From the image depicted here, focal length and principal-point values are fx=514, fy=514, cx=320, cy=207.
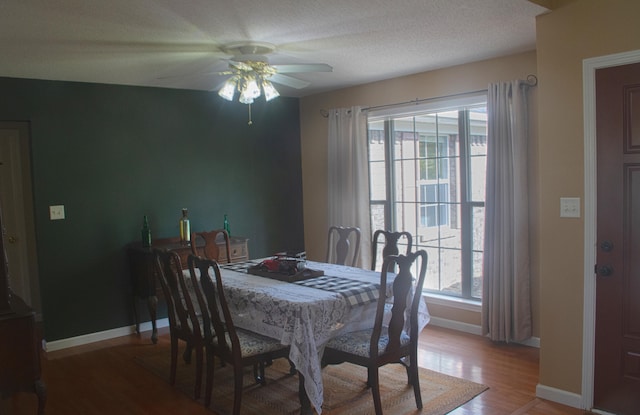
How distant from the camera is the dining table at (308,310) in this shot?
9.22 ft

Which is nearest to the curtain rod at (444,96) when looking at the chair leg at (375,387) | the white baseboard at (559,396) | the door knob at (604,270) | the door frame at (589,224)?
the door frame at (589,224)

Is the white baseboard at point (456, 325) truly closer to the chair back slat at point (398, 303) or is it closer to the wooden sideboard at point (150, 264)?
the chair back slat at point (398, 303)

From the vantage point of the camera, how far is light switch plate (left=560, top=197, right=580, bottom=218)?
9.89ft

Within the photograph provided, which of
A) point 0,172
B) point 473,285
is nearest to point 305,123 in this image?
point 473,285

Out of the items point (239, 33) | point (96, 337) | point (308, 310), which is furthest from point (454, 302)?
point (96, 337)

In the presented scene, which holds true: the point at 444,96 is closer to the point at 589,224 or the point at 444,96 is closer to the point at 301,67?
the point at 301,67

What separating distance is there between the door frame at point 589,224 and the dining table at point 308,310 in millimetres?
960

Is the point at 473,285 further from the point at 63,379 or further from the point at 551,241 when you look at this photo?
the point at 63,379

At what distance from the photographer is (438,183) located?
484 centimetres

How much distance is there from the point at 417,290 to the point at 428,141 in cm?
214

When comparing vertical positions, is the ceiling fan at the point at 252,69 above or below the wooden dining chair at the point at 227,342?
above

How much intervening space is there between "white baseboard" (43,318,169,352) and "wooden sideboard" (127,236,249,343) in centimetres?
11

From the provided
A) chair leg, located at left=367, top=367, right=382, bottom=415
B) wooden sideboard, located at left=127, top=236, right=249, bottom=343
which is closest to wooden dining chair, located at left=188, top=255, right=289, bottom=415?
chair leg, located at left=367, top=367, right=382, bottom=415

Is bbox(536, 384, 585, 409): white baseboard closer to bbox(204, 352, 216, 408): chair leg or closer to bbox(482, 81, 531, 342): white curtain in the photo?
bbox(482, 81, 531, 342): white curtain
